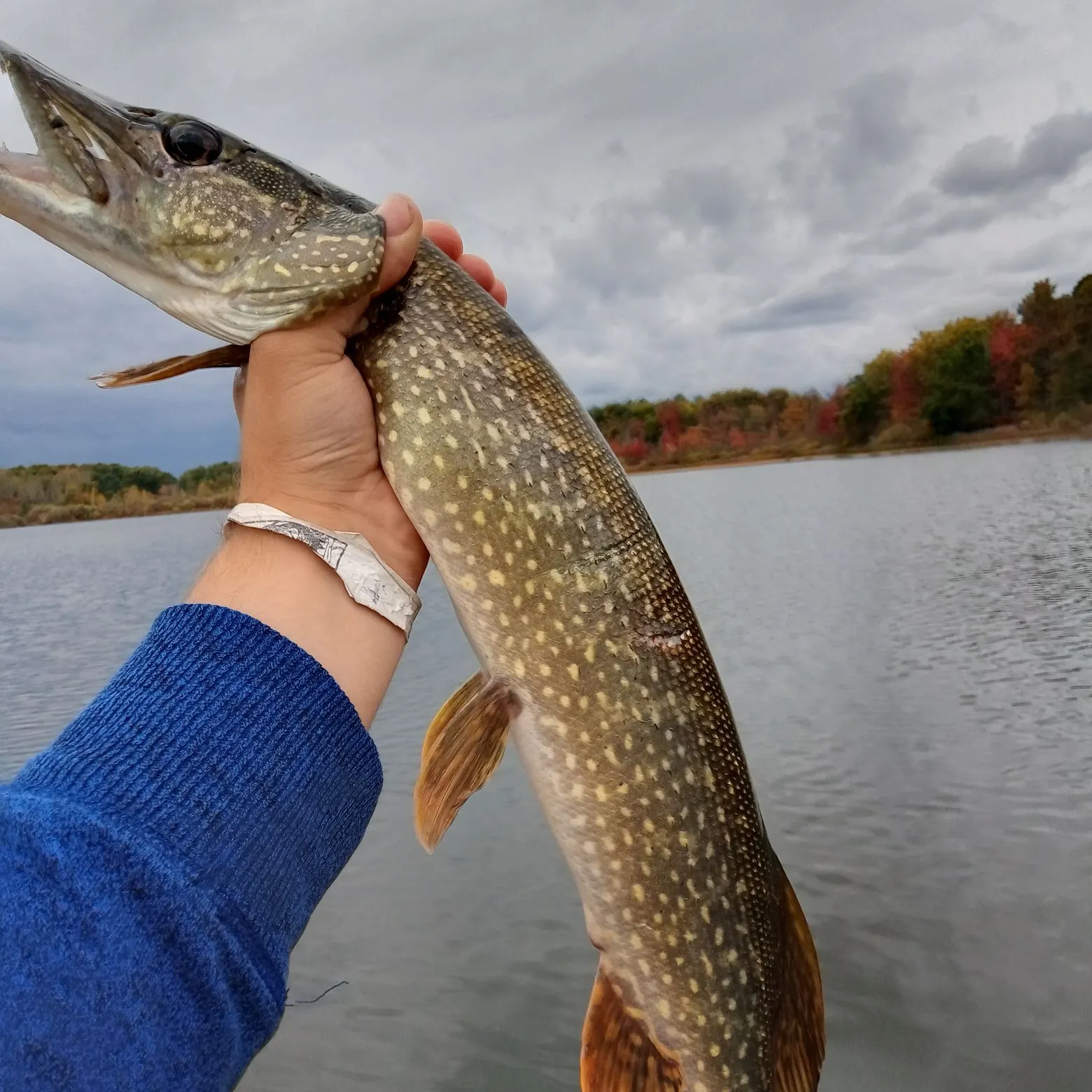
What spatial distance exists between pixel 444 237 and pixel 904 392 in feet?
187

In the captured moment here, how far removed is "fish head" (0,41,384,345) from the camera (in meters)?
1.60

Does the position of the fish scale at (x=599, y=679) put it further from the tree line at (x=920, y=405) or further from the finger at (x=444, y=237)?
the tree line at (x=920, y=405)

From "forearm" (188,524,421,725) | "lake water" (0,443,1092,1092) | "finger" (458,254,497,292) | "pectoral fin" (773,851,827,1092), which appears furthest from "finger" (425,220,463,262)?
"lake water" (0,443,1092,1092)

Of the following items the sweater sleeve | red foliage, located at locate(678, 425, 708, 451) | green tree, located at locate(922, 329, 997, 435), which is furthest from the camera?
red foliage, located at locate(678, 425, 708, 451)

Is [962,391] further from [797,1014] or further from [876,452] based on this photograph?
[797,1014]

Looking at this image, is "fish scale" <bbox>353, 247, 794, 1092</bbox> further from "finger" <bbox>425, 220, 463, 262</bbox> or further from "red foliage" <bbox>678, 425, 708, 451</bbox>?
"red foliage" <bbox>678, 425, 708, 451</bbox>

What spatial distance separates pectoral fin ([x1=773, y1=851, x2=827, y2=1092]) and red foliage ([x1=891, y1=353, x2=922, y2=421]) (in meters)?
56.0

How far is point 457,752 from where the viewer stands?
5.93 ft

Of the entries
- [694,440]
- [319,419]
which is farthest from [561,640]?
[694,440]

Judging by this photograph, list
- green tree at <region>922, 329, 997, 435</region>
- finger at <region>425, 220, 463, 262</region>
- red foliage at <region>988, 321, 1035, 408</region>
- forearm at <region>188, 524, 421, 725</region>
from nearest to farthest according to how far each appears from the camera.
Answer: forearm at <region>188, 524, 421, 725</region> < finger at <region>425, 220, 463, 262</region> < red foliage at <region>988, 321, 1035, 408</region> < green tree at <region>922, 329, 997, 435</region>

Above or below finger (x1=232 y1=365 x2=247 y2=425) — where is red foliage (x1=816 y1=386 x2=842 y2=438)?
above

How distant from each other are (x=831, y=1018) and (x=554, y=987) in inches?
52.6

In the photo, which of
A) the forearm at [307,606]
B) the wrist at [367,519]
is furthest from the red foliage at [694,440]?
the forearm at [307,606]

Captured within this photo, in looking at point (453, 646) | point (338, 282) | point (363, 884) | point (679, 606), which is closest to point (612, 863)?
point (679, 606)
